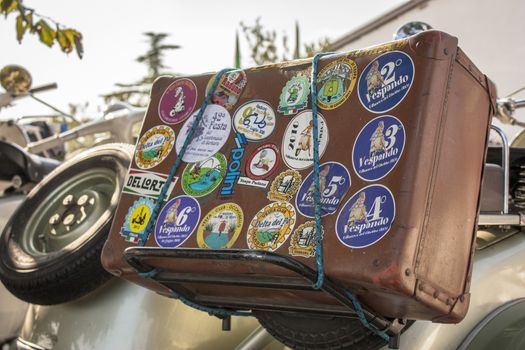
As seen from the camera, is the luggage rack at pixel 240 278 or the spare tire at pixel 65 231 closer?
the luggage rack at pixel 240 278

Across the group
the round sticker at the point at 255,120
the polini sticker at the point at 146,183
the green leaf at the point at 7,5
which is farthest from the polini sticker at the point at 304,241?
the green leaf at the point at 7,5

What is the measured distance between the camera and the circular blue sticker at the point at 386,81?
121 cm

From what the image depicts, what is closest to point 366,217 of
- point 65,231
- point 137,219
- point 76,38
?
point 137,219

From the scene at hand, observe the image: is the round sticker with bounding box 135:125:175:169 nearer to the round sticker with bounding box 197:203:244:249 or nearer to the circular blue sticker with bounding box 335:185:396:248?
the round sticker with bounding box 197:203:244:249

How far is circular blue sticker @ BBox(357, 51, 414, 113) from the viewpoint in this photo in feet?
3.98

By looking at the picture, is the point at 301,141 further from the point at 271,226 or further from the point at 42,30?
the point at 42,30

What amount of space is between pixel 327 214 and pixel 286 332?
47 cm

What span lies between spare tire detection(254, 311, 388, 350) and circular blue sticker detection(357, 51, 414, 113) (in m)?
0.52

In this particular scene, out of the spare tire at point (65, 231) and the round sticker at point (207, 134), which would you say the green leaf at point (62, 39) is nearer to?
A: the spare tire at point (65, 231)

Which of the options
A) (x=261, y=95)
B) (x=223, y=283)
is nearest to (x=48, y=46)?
(x=261, y=95)

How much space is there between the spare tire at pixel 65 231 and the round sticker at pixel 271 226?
0.82m

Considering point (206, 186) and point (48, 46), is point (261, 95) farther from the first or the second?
point (48, 46)

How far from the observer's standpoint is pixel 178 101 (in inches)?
62.7

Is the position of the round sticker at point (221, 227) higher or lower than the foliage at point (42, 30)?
lower
